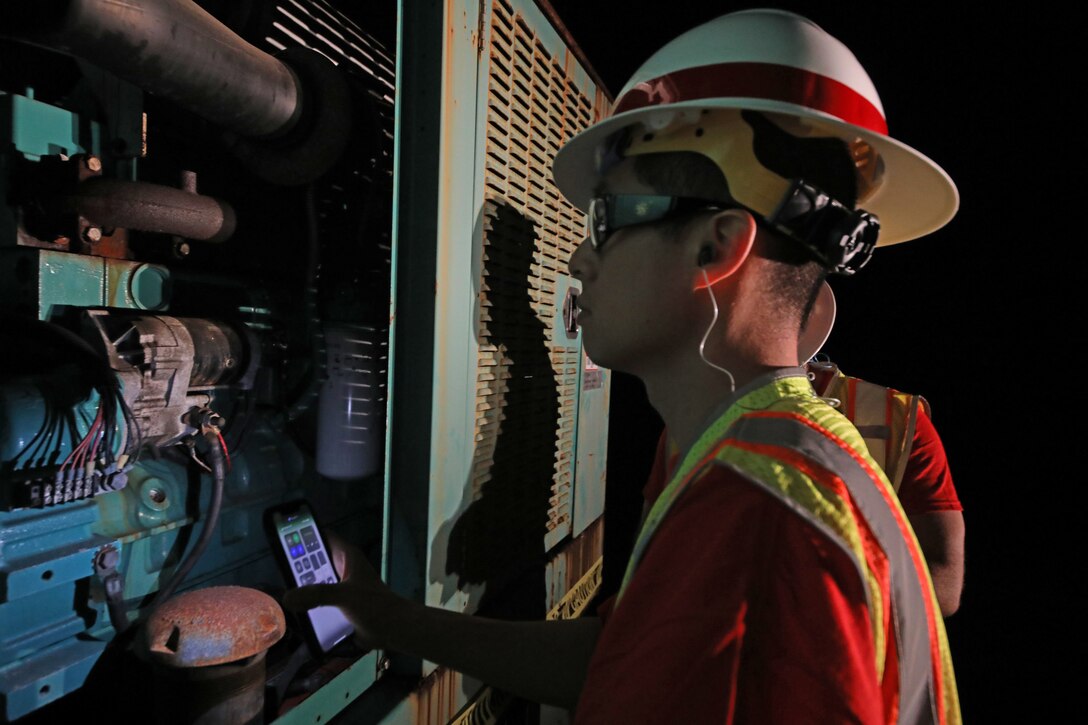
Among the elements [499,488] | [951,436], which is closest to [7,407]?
[499,488]

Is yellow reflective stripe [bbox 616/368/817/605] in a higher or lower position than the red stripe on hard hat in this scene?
lower

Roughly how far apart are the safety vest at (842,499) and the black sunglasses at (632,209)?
0.89ft

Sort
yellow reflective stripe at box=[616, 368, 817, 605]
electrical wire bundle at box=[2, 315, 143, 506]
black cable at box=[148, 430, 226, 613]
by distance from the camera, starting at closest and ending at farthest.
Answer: yellow reflective stripe at box=[616, 368, 817, 605], electrical wire bundle at box=[2, 315, 143, 506], black cable at box=[148, 430, 226, 613]

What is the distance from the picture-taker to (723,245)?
0.77 metres

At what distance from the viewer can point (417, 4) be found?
4.10 ft

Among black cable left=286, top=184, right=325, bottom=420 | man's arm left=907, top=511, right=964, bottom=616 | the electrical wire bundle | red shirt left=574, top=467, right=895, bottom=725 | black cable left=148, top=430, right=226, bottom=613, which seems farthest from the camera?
black cable left=286, top=184, right=325, bottom=420

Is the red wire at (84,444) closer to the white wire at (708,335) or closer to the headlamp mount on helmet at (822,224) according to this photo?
the white wire at (708,335)

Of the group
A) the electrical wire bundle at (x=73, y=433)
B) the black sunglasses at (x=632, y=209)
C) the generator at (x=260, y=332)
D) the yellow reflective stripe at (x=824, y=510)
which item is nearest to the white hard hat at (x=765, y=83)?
the black sunglasses at (x=632, y=209)

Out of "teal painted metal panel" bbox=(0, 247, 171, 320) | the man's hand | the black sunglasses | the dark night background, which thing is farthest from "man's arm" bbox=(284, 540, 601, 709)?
the dark night background

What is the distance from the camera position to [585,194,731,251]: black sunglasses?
0.80 m

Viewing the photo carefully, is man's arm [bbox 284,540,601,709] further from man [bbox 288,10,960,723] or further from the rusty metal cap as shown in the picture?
the rusty metal cap

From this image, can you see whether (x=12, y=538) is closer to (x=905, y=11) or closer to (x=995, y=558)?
(x=905, y=11)

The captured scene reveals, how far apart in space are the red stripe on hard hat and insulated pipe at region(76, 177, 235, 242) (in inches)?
39.5

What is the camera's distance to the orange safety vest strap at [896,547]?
583 millimetres
